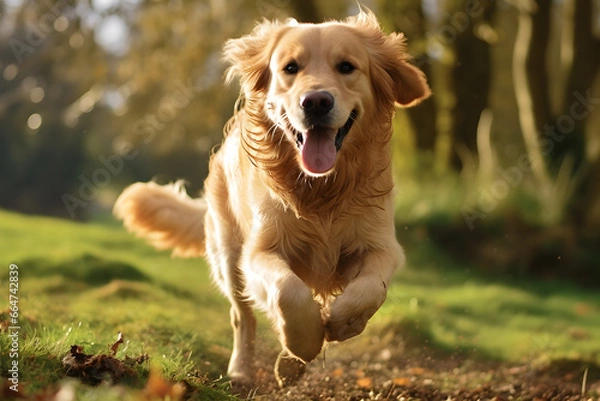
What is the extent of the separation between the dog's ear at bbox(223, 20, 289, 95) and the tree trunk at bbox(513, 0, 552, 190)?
18.3 ft

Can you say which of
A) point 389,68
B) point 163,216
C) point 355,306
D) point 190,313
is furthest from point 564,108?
point 355,306

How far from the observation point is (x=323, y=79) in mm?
3514

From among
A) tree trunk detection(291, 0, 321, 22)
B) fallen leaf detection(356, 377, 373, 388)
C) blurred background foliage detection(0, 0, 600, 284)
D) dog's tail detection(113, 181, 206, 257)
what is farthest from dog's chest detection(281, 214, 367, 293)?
tree trunk detection(291, 0, 321, 22)

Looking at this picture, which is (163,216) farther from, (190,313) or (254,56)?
(254,56)

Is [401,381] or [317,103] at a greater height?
[317,103]

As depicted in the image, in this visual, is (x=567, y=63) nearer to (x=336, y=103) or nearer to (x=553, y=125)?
(x=553, y=125)

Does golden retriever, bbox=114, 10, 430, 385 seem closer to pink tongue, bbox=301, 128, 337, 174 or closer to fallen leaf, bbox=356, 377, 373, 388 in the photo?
pink tongue, bbox=301, 128, 337, 174

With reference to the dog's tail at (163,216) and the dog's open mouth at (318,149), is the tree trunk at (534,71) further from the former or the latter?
the dog's open mouth at (318,149)

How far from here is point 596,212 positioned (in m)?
8.58

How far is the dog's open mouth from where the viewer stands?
11.6 ft

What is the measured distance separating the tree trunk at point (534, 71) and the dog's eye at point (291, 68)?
586 centimetres

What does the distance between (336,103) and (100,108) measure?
55.5ft

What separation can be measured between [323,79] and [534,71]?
6.26 meters

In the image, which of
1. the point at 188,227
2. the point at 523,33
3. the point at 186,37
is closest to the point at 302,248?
the point at 188,227
